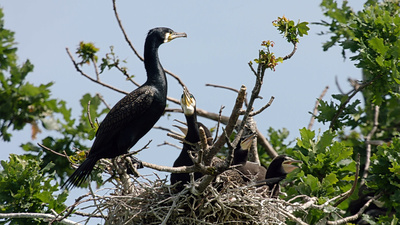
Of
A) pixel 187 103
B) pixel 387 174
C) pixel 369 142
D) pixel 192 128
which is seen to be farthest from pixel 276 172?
pixel 369 142

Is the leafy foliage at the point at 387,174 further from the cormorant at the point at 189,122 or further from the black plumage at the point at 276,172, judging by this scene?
the cormorant at the point at 189,122

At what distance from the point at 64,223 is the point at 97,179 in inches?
25.3

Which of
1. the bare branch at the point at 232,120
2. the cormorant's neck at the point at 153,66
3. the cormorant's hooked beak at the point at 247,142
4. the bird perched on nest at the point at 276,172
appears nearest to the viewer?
the bare branch at the point at 232,120

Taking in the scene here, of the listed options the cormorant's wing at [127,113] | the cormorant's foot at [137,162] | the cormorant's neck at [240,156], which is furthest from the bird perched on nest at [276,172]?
the cormorant's wing at [127,113]

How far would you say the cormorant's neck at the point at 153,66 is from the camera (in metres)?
7.52

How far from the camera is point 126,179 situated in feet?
23.6

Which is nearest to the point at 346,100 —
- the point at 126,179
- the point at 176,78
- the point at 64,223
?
the point at 176,78

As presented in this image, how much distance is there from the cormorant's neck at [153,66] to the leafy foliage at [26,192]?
5.96 ft

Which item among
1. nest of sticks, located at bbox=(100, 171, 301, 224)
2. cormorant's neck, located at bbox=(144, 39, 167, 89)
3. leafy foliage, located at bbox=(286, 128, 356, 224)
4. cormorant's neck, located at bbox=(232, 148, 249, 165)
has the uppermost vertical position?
cormorant's neck, located at bbox=(144, 39, 167, 89)

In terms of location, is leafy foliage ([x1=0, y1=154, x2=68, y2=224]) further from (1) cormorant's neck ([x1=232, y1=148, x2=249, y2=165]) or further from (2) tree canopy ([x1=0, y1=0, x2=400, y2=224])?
(1) cormorant's neck ([x1=232, y1=148, x2=249, y2=165])

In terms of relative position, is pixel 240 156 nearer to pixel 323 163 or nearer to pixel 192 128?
pixel 323 163

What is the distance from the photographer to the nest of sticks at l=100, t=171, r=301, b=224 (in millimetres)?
6749

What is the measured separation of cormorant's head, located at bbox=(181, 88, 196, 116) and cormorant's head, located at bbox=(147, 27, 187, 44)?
948 mm

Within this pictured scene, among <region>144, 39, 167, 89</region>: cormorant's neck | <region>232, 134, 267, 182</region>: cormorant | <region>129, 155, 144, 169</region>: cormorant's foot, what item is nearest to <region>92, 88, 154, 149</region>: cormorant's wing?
<region>144, 39, 167, 89</region>: cormorant's neck
